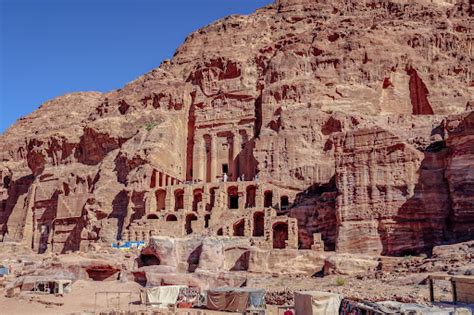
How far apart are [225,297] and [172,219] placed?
2495 cm

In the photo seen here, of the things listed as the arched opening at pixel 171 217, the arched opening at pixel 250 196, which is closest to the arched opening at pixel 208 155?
the arched opening at pixel 250 196

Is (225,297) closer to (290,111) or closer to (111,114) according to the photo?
(290,111)

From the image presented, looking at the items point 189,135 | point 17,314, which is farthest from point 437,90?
point 17,314

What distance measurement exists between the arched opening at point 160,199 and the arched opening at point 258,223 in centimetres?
1129

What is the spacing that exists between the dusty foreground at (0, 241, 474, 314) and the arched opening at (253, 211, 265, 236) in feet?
34.6

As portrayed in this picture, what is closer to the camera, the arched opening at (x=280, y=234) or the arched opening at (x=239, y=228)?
the arched opening at (x=280, y=234)

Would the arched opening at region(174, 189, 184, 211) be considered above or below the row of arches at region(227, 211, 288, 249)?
above

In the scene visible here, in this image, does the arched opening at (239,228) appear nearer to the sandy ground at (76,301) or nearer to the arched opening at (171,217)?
the arched opening at (171,217)

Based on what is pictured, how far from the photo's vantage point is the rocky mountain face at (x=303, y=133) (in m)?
39.3

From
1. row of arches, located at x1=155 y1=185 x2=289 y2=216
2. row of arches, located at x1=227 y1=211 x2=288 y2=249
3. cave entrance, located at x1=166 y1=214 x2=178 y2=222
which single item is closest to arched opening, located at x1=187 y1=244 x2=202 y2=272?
row of arches, located at x1=227 y1=211 x2=288 y2=249

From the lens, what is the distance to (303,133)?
187 feet

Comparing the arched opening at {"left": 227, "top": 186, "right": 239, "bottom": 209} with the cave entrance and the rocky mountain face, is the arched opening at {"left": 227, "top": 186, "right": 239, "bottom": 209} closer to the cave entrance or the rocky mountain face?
the rocky mountain face

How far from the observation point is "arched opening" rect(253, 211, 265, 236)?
48812 mm

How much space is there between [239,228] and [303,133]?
13662 mm
